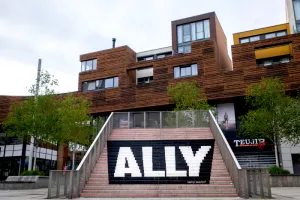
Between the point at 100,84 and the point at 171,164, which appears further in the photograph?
the point at 100,84

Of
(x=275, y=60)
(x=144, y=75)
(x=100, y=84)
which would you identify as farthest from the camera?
(x=144, y=75)

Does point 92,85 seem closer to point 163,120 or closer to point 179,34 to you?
point 179,34

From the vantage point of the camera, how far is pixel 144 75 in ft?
137

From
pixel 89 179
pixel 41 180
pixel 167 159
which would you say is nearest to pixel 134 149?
pixel 167 159

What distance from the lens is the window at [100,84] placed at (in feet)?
126

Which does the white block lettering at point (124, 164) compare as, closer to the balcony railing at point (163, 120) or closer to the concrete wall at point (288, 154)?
the balcony railing at point (163, 120)

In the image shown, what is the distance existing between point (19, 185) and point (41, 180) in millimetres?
1551

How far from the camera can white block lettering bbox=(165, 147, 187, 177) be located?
1429 cm

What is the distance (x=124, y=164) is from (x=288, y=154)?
779 inches

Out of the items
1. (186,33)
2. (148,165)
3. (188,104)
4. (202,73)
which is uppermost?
(186,33)

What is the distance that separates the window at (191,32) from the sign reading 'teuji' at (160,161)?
1085 inches

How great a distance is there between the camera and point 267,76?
97.6 ft

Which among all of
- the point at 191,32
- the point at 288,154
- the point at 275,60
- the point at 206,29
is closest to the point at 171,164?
the point at 288,154

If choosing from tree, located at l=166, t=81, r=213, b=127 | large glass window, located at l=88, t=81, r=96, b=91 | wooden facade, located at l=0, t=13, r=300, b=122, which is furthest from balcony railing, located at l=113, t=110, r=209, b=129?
large glass window, located at l=88, t=81, r=96, b=91
